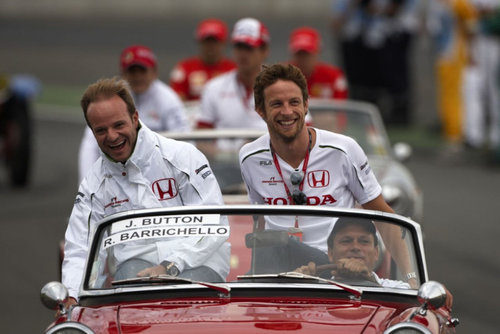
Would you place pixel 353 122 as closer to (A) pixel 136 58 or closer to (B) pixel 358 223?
(A) pixel 136 58

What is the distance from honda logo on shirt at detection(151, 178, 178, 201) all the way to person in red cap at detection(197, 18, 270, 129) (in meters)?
4.27

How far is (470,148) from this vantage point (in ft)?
58.8

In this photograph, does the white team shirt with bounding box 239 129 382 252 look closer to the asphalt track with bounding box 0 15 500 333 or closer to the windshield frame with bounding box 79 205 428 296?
the windshield frame with bounding box 79 205 428 296

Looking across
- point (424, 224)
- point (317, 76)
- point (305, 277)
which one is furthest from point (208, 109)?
point (305, 277)

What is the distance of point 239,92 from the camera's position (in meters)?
10.8

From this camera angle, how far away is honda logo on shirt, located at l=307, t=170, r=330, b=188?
6.61 metres

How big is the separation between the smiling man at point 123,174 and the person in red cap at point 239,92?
424cm

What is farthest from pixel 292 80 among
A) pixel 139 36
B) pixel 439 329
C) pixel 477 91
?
pixel 139 36

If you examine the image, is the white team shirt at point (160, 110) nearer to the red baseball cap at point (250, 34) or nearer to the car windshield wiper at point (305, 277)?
the red baseball cap at point (250, 34)

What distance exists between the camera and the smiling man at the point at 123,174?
20.6ft

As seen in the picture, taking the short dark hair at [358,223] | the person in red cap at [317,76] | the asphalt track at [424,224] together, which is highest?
the person in red cap at [317,76]

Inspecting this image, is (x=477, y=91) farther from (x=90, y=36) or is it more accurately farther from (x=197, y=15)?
(x=197, y=15)

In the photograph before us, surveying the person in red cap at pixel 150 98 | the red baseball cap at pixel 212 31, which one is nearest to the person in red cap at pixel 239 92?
the person in red cap at pixel 150 98

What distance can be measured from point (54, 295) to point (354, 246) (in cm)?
140
